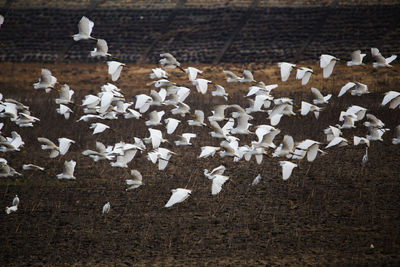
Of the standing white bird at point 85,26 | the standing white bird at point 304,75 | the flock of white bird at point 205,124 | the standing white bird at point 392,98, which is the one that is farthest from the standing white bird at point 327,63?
the standing white bird at point 85,26

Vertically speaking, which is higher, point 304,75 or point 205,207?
point 304,75

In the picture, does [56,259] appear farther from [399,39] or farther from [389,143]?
[399,39]

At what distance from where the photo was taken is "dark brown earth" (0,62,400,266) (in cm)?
909

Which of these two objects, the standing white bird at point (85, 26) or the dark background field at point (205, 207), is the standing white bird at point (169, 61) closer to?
the standing white bird at point (85, 26)

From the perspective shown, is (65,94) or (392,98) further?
(65,94)

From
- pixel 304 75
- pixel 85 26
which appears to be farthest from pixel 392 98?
pixel 85 26

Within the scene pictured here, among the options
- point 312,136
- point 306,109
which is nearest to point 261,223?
point 306,109

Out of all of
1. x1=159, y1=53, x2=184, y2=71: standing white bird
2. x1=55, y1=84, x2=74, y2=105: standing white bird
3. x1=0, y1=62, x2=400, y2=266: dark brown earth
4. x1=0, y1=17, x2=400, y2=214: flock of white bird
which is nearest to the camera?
x1=0, y1=62, x2=400, y2=266: dark brown earth

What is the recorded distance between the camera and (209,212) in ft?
35.7

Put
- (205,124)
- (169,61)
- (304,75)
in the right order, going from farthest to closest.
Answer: (169,61) < (205,124) < (304,75)

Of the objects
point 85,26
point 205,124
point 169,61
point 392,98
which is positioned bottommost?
point 205,124

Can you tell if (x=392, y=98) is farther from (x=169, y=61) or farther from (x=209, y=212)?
(x=169, y=61)

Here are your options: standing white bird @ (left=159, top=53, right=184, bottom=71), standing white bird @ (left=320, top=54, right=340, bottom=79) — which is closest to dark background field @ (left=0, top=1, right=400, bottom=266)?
standing white bird @ (left=320, top=54, right=340, bottom=79)

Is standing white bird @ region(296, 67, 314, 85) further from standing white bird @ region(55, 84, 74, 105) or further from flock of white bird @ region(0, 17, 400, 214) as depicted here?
standing white bird @ region(55, 84, 74, 105)
